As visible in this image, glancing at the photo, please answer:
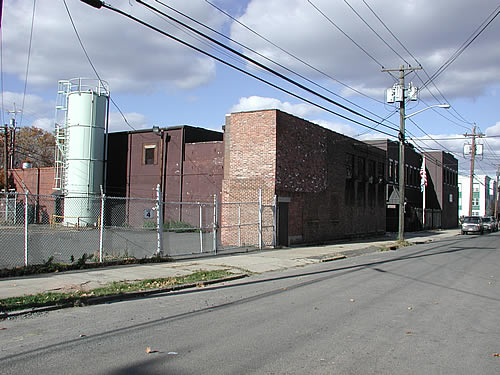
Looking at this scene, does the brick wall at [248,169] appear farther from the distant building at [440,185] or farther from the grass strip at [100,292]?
the distant building at [440,185]

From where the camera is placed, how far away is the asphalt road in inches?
213

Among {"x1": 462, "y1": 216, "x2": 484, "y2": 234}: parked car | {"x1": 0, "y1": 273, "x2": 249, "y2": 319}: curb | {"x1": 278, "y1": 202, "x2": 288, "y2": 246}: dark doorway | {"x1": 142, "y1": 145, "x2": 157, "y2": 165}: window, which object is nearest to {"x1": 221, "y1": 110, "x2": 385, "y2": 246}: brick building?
{"x1": 278, "y1": 202, "x2": 288, "y2": 246}: dark doorway

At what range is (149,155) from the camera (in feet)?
117

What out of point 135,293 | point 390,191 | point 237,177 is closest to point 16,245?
point 237,177

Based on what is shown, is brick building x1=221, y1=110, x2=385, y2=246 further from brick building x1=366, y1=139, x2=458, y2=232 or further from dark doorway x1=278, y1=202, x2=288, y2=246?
brick building x1=366, y1=139, x2=458, y2=232

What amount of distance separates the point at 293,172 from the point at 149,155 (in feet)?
52.0

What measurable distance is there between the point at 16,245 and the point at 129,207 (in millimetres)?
16898

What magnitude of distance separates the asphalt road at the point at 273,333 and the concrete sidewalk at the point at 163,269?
1996mm

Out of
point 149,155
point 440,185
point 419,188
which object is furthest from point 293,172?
point 440,185

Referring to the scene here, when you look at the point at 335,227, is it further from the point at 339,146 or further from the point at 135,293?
the point at 135,293

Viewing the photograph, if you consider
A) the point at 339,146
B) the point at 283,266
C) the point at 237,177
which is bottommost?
the point at 283,266

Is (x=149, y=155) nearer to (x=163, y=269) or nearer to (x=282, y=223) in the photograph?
(x=282, y=223)

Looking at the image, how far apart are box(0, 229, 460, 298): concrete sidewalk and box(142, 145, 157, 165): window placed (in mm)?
17265

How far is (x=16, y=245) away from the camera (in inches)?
762
